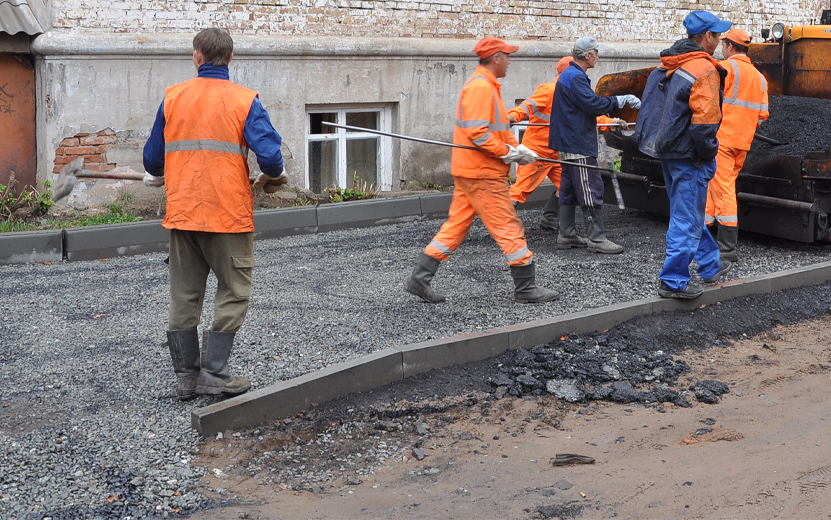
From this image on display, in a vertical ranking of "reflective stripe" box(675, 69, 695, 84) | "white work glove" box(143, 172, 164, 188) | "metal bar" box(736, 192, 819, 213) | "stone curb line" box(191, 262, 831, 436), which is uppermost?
"reflective stripe" box(675, 69, 695, 84)

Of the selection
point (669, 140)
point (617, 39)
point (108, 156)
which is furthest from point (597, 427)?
point (617, 39)

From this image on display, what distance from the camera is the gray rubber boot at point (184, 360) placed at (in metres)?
4.48

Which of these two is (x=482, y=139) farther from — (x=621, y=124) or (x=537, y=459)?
(x=621, y=124)

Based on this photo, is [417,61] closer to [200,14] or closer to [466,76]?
[466,76]

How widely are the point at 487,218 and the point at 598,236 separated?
2210 mm

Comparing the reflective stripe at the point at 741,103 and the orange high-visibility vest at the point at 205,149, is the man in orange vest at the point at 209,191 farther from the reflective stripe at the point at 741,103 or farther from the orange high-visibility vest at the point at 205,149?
the reflective stripe at the point at 741,103

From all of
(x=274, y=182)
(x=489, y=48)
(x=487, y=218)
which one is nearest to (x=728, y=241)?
(x=487, y=218)

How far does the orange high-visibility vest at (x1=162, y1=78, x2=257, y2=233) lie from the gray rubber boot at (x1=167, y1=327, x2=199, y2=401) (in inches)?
23.6

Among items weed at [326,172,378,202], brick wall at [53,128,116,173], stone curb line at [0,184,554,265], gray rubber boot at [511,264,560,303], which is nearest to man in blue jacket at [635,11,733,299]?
gray rubber boot at [511,264,560,303]

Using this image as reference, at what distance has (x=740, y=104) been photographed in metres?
7.24

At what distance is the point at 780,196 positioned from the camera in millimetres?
7773

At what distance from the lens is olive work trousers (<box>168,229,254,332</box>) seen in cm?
436

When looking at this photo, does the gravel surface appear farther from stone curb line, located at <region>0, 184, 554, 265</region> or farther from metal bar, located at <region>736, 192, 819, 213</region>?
metal bar, located at <region>736, 192, 819, 213</region>

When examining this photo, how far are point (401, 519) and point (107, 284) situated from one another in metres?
4.45
